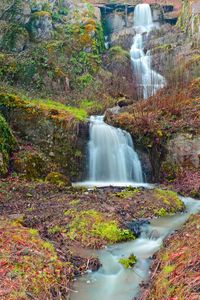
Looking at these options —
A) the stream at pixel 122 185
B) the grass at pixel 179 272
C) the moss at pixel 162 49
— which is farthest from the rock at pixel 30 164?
the moss at pixel 162 49

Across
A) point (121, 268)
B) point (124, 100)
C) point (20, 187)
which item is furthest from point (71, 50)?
point (121, 268)

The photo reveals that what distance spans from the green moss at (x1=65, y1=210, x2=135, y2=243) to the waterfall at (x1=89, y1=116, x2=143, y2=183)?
580 centimetres

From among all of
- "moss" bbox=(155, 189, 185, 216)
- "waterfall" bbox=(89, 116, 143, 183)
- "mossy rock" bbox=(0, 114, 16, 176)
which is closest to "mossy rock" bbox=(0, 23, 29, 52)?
"waterfall" bbox=(89, 116, 143, 183)

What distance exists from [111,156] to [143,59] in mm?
14075

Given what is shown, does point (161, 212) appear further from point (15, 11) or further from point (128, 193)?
point (15, 11)

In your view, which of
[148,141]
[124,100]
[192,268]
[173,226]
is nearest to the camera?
[192,268]

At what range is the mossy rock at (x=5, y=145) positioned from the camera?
11.2m

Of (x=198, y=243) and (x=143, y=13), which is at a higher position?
(x=143, y=13)

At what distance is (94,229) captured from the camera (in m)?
7.28

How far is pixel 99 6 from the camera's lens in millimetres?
32344

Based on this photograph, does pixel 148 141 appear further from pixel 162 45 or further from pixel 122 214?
pixel 162 45

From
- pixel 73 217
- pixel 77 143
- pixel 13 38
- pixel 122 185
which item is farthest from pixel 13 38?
pixel 73 217

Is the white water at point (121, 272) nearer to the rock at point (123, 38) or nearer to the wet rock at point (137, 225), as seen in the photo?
the wet rock at point (137, 225)

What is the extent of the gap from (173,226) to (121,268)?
243 centimetres
